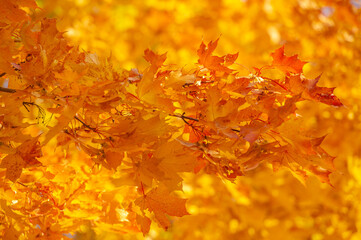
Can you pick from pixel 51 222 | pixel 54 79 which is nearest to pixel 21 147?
pixel 54 79

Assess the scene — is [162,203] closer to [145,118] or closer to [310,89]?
[145,118]

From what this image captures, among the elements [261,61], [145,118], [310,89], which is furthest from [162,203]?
[261,61]

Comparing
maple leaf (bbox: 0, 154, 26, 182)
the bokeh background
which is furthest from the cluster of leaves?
the bokeh background

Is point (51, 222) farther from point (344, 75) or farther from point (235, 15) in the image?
point (235, 15)

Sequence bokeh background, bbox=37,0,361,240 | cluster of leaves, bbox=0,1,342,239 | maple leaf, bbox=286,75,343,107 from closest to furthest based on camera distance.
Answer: cluster of leaves, bbox=0,1,342,239 → maple leaf, bbox=286,75,343,107 → bokeh background, bbox=37,0,361,240

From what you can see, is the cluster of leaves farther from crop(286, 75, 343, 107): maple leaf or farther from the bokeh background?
the bokeh background
